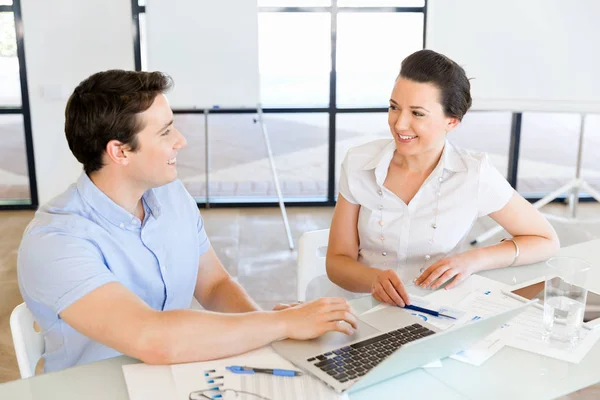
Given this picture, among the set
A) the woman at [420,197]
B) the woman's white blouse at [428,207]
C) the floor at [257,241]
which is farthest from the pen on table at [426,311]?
the floor at [257,241]

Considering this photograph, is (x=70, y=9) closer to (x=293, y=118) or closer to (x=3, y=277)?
(x=3, y=277)

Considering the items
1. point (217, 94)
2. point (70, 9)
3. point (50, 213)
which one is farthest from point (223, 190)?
point (50, 213)

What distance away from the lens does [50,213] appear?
1.46 metres

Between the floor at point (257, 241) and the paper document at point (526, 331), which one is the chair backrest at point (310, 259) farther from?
the floor at point (257, 241)

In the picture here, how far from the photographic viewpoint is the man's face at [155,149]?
1.54 metres

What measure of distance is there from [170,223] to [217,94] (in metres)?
2.69

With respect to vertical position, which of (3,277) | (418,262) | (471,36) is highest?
(471,36)

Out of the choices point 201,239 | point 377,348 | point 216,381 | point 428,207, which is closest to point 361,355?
point 377,348

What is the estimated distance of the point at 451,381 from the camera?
1.25 meters

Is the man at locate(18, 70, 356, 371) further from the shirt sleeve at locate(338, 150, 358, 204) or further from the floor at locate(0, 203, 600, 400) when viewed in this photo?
Answer: the floor at locate(0, 203, 600, 400)

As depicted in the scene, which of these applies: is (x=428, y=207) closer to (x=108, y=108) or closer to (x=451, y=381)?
(x=451, y=381)

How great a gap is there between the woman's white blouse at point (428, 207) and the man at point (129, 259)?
1.61ft

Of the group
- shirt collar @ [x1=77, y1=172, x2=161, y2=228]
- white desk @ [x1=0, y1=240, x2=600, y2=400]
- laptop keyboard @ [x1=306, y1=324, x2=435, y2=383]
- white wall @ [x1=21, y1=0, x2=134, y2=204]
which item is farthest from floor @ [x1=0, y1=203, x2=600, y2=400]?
laptop keyboard @ [x1=306, y1=324, x2=435, y2=383]

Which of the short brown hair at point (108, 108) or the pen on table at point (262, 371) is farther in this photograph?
the short brown hair at point (108, 108)
